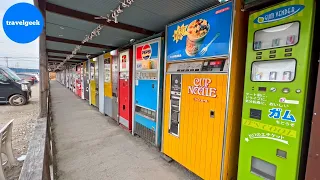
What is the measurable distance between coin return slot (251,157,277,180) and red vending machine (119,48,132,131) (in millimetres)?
2987

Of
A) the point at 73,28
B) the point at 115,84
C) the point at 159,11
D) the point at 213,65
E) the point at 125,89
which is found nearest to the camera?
the point at 213,65

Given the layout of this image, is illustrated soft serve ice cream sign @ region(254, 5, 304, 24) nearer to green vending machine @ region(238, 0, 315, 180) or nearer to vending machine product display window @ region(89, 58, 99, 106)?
green vending machine @ region(238, 0, 315, 180)

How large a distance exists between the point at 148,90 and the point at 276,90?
231 cm

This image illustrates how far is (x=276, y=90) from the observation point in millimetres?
1510

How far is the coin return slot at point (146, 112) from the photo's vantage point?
3348 mm

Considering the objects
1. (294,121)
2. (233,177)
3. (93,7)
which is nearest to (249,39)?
(294,121)

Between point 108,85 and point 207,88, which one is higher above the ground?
point 207,88

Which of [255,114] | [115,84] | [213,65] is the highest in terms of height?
[213,65]

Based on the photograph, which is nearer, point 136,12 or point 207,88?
point 207,88

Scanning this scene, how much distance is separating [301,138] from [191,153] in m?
1.32

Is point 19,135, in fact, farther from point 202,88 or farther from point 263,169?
point 263,169

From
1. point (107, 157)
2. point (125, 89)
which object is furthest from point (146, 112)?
point (107, 157)

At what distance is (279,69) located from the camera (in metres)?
1.51

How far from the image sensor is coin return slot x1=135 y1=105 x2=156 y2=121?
3.35 m
